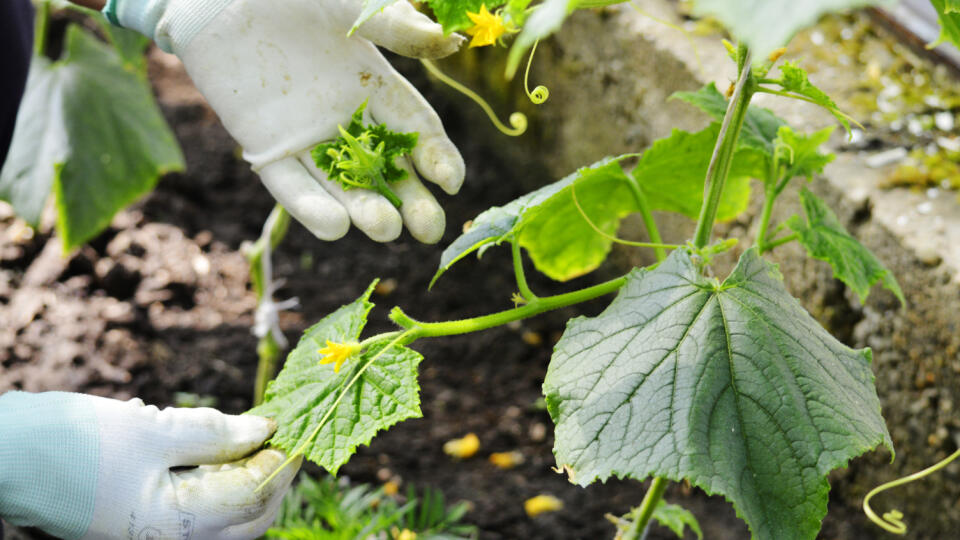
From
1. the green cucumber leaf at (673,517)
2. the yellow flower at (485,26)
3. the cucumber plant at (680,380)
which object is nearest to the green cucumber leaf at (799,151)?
the cucumber plant at (680,380)

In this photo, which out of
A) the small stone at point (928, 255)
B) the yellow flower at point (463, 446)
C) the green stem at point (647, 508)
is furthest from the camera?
the yellow flower at point (463, 446)

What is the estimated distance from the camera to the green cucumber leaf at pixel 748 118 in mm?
1000

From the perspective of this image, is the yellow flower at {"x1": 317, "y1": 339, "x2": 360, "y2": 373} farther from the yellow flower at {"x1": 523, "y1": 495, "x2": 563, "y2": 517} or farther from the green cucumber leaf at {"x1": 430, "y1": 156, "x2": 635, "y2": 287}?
the yellow flower at {"x1": 523, "y1": 495, "x2": 563, "y2": 517}

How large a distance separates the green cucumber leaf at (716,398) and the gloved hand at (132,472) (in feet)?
1.22

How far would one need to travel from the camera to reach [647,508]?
99 centimetres

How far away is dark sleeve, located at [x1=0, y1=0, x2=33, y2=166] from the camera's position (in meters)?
1.50

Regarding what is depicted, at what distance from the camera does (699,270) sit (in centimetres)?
85

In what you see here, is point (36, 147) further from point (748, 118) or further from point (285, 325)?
point (748, 118)

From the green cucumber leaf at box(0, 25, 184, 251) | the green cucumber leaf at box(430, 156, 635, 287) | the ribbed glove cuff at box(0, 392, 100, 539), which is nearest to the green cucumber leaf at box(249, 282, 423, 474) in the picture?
the green cucumber leaf at box(430, 156, 635, 287)

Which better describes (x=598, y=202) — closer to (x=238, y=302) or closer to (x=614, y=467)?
(x=614, y=467)

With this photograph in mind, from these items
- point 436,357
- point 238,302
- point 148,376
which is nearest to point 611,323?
point 436,357

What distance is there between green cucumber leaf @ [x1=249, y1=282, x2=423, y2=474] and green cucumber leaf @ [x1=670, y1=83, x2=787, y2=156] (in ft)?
1.43

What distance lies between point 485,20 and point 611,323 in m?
0.29

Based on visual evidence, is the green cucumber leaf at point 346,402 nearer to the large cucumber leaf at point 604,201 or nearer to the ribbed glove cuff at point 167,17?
the large cucumber leaf at point 604,201
